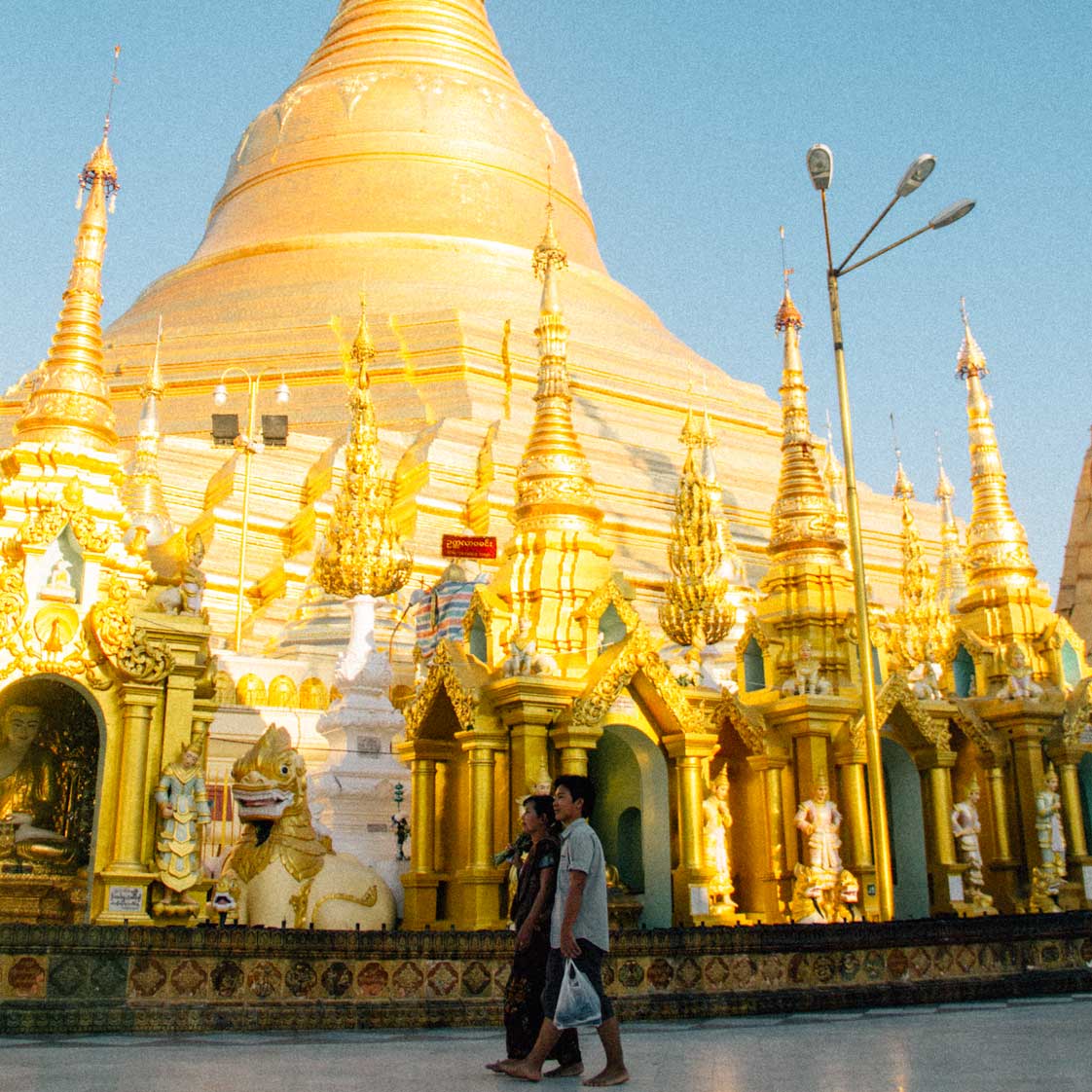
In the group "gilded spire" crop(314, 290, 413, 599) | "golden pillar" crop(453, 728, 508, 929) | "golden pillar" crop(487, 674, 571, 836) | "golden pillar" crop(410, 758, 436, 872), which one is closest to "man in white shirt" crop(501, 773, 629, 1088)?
"golden pillar" crop(453, 728, 508, 929)

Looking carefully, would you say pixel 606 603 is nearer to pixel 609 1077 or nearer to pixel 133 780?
pixel 133 780

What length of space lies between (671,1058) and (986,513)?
1253 centimetres

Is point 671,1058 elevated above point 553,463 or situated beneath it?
situated beneath

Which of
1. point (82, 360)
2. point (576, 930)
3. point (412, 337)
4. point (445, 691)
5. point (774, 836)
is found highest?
point (412, 337)

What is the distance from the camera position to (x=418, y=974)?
763 centimetres

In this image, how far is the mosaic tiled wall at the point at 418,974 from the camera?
698 cm

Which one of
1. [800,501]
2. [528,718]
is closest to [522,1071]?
[528,718]

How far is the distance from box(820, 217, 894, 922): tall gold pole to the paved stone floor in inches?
73.2

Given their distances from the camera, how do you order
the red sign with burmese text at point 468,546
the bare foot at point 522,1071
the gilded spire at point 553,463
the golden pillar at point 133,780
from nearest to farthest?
the bare foot at point 522,1071 < the golden pillar at point 133,780 < the gilded spire at point 553,463 < the red sign with burmese text at point 468,546

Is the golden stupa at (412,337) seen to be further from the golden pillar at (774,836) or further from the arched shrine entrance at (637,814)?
the golden pillar at (774,836)

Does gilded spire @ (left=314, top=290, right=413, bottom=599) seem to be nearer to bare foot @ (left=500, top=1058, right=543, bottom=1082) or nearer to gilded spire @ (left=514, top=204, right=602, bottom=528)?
gilded spire @ (left=514, top=204, right=602, bottom=528)

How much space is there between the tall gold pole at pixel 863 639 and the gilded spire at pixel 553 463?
11.4 ft

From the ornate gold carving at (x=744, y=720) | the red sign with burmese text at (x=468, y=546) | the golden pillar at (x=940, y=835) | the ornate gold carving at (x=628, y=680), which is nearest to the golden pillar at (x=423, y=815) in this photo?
the ornate gold carving at (x=628, y=680)

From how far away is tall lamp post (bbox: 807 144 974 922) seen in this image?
31.7 ft
